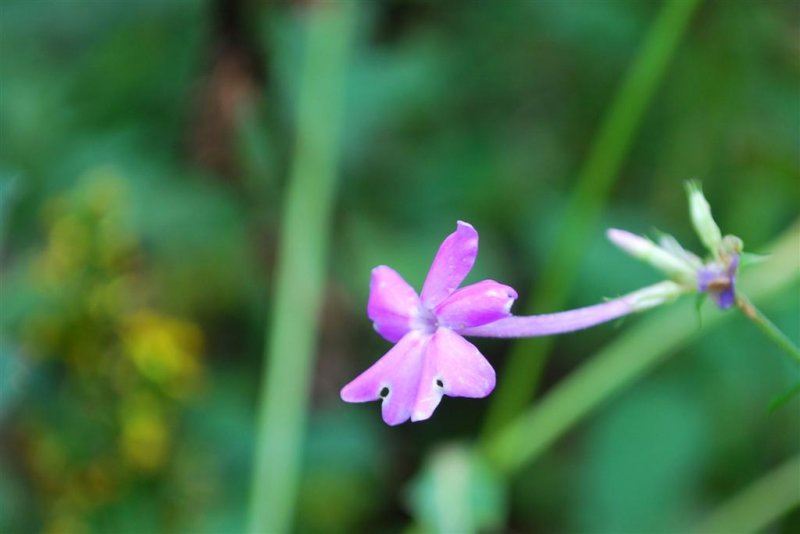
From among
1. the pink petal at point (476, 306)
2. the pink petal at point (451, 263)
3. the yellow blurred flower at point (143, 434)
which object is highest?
the yellow blurred flower at point (143, 434)

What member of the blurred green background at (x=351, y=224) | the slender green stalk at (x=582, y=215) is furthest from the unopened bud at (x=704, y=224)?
the slender green stalk at (x=582, y=215)

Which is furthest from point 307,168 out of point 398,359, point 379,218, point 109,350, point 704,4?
point 398,359

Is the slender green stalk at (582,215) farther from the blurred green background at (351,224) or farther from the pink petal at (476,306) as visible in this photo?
the pink petal at (476,306)

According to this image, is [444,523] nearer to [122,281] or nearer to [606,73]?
[122,281]

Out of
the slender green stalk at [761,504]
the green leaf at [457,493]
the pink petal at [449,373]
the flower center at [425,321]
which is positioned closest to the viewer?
the pink petal at [449,373]

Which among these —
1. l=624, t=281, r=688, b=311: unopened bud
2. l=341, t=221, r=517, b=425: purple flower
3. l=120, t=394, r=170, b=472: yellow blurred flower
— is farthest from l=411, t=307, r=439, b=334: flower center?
l=120, t=394, r=170, b=472: yellow blurred flower

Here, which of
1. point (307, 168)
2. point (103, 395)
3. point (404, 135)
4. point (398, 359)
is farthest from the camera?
point (404, 135)
